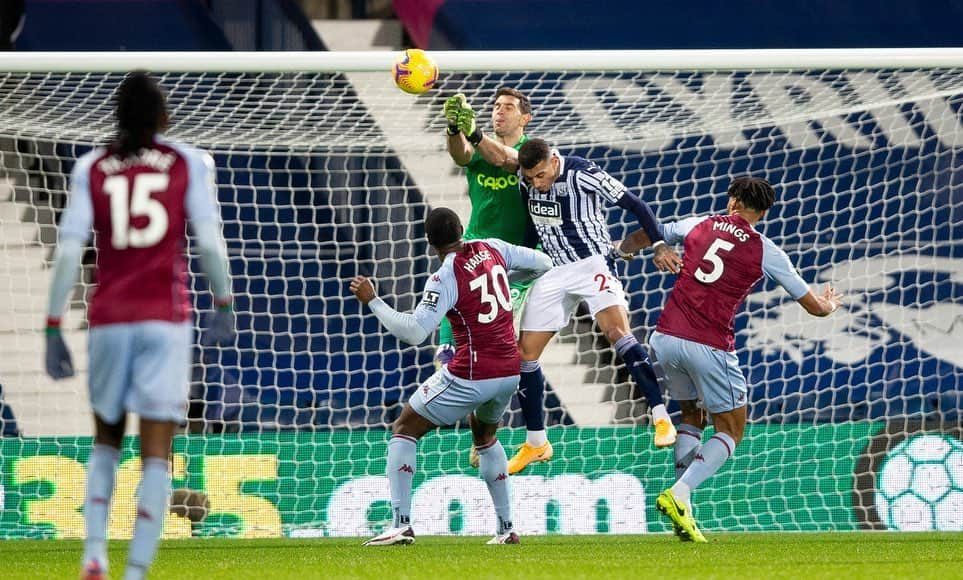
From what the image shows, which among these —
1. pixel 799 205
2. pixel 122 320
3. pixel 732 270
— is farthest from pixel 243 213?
pixel 122 320

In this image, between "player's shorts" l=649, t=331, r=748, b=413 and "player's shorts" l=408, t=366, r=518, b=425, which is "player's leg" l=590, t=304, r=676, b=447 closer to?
"player's shorts" l=649, t=331, r=748, b=413

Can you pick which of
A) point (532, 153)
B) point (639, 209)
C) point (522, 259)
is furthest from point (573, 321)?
point (522, 259)

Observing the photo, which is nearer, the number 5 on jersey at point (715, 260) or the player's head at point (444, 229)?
the player's head at point (444, 229)

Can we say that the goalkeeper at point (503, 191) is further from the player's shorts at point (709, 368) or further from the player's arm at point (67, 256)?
the player's arm at point (67, 256)

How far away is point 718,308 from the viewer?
674 cm

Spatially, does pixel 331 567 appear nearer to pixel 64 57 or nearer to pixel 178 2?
pixel 64 57

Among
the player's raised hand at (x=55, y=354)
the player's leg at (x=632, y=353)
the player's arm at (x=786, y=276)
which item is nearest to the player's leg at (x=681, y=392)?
the player's leg at (x=632, y=353)

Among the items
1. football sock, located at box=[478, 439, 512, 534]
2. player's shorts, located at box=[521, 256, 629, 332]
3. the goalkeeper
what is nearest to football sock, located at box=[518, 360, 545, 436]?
player's shorts, located at box=[521, 256, 629, 332]

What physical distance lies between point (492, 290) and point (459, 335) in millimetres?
281

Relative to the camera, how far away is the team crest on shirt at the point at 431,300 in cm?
638

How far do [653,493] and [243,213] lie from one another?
14.5 ft

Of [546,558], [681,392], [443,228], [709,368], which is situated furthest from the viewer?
[681,392]

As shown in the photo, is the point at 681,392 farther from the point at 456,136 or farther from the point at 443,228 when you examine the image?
the point at 456,136

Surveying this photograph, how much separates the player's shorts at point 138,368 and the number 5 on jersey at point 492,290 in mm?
2743
